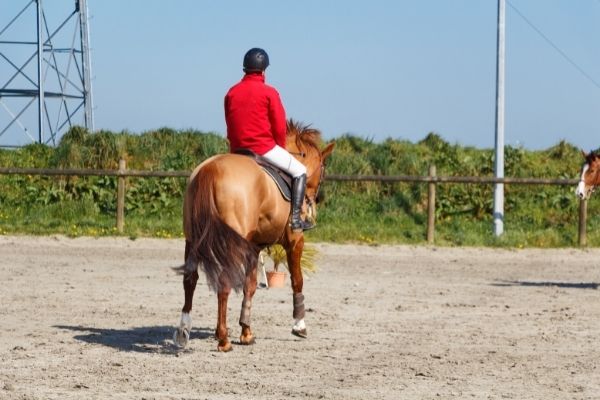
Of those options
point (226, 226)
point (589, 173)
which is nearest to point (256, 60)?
point (226, 226)

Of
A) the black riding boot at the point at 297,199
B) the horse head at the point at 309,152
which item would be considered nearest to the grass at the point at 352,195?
the horse head at the point at 309,152

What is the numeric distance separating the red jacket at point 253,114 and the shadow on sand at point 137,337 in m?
1.76

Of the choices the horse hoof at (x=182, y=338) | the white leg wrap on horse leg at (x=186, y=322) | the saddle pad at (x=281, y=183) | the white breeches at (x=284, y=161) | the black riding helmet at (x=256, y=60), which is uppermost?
the black riding helmet at (x=256, y=60)

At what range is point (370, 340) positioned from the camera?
1083 centimetres

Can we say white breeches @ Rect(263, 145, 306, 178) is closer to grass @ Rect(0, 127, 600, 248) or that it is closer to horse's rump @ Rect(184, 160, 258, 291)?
horse's rump @ Rect(184, 160, 258, 291)

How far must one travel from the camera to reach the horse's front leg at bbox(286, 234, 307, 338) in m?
10.8

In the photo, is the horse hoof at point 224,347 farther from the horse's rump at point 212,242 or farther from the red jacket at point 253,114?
the red jacket at point 253,114

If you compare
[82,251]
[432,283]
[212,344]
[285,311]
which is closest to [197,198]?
[212,344]

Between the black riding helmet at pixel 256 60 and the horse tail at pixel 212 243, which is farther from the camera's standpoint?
the black riding helmet at pixel 256 60

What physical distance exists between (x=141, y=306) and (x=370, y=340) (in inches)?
130

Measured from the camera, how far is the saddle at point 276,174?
33.8 feet

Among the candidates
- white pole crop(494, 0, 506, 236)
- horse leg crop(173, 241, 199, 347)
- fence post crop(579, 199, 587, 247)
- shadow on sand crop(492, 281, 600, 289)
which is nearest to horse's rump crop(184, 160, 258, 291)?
horse leg crop(173, 241, 199, 347)

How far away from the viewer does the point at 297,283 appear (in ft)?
36.3

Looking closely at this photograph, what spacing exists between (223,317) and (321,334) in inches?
65.8
